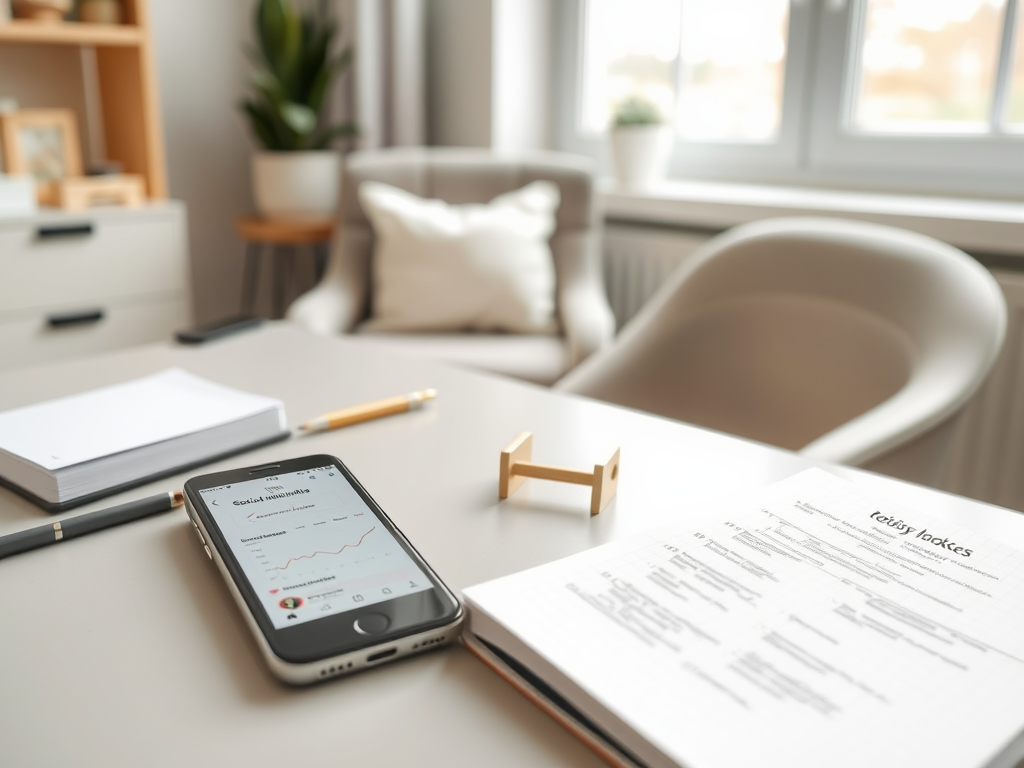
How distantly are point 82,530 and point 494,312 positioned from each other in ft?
4.89

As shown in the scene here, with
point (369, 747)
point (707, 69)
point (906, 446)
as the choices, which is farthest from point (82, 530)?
point (707, 69)

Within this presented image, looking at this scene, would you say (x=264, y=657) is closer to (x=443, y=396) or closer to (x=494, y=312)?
(x=443, y=396)

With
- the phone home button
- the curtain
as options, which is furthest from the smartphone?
the curtain

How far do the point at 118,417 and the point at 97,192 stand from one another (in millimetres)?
1642

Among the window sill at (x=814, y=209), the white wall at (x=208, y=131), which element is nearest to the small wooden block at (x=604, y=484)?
the window sill at (x=814, y=209)

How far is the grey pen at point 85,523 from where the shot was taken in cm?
64

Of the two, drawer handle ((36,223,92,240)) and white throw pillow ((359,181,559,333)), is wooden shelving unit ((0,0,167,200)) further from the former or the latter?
white throw pillow ((359,181,559,333))

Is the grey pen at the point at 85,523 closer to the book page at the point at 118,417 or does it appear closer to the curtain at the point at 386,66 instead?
the book page at the point at 118,417

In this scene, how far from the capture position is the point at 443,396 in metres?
0.99

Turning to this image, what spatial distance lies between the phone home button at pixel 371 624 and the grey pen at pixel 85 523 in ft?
0.86

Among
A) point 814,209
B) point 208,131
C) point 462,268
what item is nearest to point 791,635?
point 814,209

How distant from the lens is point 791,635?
19.4 inches

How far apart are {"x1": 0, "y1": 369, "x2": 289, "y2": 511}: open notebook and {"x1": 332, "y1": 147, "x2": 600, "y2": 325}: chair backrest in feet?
4.62

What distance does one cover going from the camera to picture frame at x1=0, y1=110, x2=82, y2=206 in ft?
7.27
